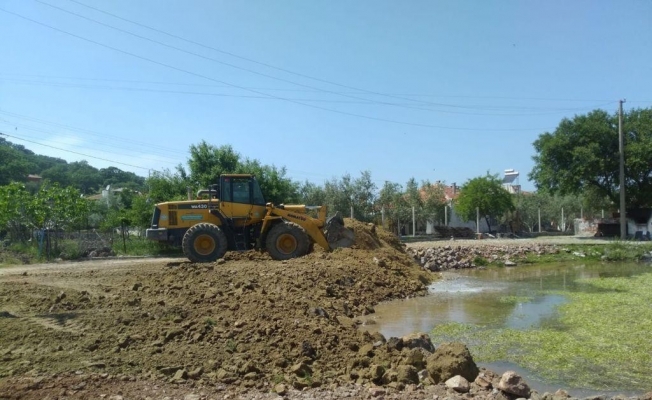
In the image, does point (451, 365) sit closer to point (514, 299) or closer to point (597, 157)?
point (514, 299)

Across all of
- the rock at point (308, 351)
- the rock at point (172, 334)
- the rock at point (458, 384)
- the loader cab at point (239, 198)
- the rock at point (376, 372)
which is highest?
the loader cab at point (239, 198)

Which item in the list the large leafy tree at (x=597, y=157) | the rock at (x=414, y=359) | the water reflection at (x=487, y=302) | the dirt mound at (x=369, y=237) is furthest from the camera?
the large leafy tree at (x=597, y=157)

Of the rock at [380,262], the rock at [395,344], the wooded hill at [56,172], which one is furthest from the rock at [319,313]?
the wooded hill at [56,172]

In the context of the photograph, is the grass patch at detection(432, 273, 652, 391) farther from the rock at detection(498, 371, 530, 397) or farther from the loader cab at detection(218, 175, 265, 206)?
the loader cab at detection(218, 175, 265, 206)

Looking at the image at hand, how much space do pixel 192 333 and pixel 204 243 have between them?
10015 millimetres

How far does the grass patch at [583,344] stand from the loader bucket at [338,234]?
770 cm

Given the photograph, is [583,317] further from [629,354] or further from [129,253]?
[129,253]

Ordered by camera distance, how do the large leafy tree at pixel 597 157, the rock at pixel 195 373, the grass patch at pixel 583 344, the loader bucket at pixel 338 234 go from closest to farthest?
1. the rock at pixel 195 373
2. the grass patch at pixel 583 344
3. the loader bucket at pixel 338 234
4. the large leafy tree at pixel 597 157

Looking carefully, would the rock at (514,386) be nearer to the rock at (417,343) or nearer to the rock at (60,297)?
the rock at (417,343)

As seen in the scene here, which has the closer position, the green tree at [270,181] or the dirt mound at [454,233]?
the green tree at [270,181]

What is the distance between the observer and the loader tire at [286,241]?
57.0 feet

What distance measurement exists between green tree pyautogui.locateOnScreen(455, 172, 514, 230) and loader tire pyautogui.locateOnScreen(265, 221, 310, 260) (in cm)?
3787

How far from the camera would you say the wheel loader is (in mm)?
17453

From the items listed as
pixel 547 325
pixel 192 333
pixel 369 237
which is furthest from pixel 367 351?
pixel 369 237
